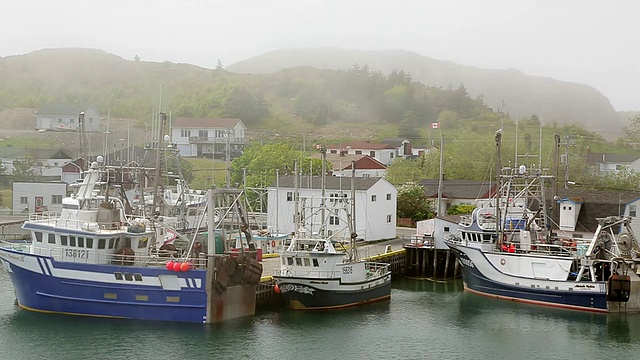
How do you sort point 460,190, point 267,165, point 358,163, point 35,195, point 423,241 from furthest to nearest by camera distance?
1. point 358,163
2. point 267,165
3. point 460,190
4. point 35,195
5. point 423,241

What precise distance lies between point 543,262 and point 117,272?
19.6 meters

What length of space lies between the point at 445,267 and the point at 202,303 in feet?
63.6

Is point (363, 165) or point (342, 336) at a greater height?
point (363, 165)

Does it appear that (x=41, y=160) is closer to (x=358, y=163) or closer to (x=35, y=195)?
(x=35, y=195)

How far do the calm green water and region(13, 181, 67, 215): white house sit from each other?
22.4 meters

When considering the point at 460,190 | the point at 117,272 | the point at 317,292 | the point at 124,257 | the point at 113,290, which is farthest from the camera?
the point at 460,190

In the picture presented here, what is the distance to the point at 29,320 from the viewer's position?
3353 cm

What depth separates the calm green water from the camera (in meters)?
30.3

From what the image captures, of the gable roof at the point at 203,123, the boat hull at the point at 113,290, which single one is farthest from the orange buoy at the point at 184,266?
the gable roof at the point at 203,123

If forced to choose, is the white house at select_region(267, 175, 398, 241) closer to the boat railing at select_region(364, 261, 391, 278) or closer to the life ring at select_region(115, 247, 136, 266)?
the boat railing at select_region(364, 261, 391, 278)

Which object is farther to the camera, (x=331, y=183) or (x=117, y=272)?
(x=331, y=183)

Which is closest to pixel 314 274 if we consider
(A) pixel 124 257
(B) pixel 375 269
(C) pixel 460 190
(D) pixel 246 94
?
(B) pixel 375 269

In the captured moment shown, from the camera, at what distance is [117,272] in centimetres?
3291

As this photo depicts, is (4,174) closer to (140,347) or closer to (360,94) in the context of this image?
(140,347)
